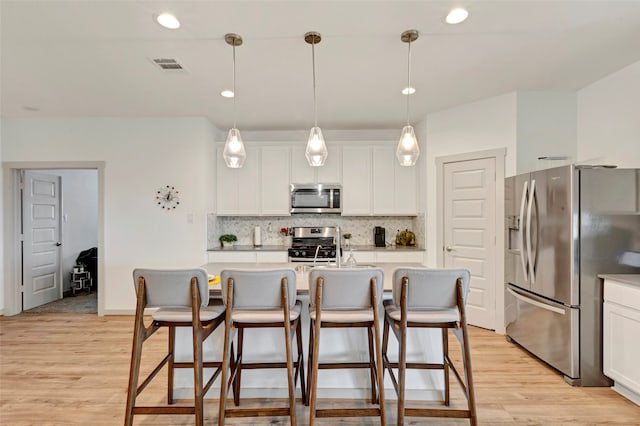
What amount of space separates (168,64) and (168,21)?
2.32 ft

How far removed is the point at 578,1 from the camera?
81.5 inches

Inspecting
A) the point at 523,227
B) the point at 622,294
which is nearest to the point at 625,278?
the point at 622,294

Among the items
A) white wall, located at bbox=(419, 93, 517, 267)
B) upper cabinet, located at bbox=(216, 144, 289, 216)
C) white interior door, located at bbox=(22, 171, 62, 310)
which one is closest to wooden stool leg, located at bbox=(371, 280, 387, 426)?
white wall, located at bbox=(419, 93, 517, 267)

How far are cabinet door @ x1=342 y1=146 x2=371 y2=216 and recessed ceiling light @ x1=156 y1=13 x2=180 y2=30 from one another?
2888mm

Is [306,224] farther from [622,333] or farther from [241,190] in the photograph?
[622,333]

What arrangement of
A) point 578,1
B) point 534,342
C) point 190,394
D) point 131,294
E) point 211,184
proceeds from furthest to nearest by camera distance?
point 211,184
point 131,294
point 534,342
point 190,394
point 578,1

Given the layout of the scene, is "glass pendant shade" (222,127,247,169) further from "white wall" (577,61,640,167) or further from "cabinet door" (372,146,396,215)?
"white wall" (577,61,640,167)

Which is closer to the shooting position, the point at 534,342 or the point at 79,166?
the point at 534,342

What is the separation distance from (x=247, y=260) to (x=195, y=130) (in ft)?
6.01

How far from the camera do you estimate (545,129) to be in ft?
11.8

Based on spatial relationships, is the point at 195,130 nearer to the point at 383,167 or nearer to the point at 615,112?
the point at 383,167

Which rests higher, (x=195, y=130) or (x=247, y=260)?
(x=195, y=130)

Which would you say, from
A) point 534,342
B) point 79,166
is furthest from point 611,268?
point 79,166

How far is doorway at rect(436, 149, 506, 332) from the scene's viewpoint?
3697mm
